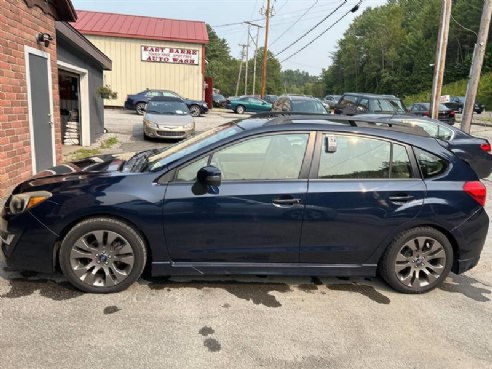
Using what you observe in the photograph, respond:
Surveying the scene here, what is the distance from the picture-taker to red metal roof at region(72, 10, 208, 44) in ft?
77.0

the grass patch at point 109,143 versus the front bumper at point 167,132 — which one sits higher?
the front bumper at point 167,132

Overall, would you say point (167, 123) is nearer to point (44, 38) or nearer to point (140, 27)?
point (44, 38)

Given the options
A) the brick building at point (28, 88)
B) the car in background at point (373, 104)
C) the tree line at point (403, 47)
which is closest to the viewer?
the brick building at point (28, 88)

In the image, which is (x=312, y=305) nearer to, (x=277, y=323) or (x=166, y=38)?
(x=277, y=323)

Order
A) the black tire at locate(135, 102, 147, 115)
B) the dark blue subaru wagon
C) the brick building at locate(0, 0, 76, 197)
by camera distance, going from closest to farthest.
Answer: the dark blue subaru wagon → the brick building at locate(0, 0, 76, 197) → the black tire at locate(135, 102, 147, 115)

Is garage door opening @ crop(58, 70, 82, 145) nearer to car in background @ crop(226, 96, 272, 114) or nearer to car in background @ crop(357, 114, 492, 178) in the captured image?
car in background @ crop(357, 114, 492, 178)

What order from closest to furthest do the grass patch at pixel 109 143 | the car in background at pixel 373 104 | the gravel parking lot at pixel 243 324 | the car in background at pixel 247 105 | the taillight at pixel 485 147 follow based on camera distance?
1. the gravel parking lot at pixel 243 324
2. the taillight at pixel 485 147
3. the grass patch at pixel 109 143
4. the car in background at pixel 373 104
5. the car in background at pixel 247 105

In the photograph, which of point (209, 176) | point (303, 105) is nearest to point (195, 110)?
point (303, 105)

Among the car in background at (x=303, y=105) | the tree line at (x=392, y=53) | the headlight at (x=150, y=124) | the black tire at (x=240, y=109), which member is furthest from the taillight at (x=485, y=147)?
the tree line at (x=392, y=53)

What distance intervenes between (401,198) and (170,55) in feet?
74.8

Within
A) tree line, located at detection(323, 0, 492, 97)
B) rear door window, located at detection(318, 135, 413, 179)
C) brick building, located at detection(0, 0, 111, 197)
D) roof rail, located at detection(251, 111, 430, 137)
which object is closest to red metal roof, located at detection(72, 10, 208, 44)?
brick building, located at detection(0, 0, 111, 197)

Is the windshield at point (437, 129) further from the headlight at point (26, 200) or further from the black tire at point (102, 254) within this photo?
the headlight at point (26, 200)

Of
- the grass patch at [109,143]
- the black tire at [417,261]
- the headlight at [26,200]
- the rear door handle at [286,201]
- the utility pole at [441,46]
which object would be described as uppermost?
the utility pole at [441,46]

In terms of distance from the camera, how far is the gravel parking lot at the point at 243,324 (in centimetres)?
271
